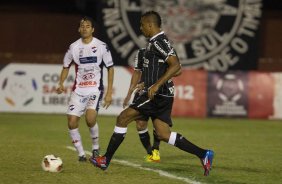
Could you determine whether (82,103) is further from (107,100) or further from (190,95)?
(190,95)

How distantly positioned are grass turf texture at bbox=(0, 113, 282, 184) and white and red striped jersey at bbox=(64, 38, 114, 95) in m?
1.08

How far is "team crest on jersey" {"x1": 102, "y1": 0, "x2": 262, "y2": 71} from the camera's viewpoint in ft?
73.4

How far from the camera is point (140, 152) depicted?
1195cm

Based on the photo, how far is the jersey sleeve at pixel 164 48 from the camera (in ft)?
29.2

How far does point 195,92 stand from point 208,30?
271 cm

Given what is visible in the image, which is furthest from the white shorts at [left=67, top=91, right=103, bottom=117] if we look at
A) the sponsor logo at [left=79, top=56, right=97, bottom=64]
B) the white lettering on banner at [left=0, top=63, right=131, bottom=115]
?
the white lettering on banner at [left=0, top=63, right=131, bottom=115]

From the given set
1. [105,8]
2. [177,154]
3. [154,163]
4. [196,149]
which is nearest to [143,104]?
[196,149]

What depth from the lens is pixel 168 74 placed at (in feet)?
28.6

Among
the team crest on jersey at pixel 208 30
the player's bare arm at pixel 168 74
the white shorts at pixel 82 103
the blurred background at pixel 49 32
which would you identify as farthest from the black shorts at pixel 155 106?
the blurred background at pixel 49 32

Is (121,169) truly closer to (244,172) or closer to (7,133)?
(244,172)

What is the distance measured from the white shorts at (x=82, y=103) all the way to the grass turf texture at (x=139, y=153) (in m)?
0.73

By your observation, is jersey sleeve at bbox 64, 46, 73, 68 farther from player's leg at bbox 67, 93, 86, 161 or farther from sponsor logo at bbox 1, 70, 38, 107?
sponsor logo at bbox 1, 70, 38, 107

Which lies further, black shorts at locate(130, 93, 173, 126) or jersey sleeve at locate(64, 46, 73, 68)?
jersey sleeve at locate(64, 46, 73, 68)

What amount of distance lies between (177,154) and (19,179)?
3.86m
